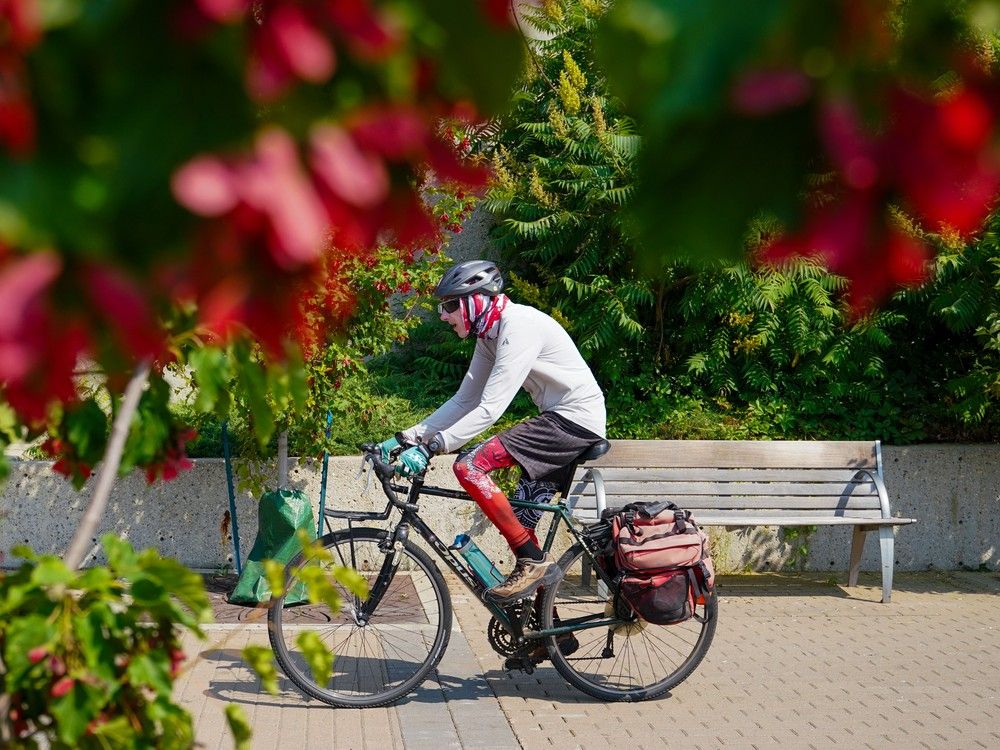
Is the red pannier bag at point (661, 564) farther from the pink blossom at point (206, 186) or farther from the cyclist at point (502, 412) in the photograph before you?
the pink blossom at point (206, 186)

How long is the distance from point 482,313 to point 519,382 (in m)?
0.36

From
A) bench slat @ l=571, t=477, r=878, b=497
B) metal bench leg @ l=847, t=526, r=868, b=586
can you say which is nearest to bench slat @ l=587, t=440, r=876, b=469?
bench slat @ l=571, t=477, r=878, b=497

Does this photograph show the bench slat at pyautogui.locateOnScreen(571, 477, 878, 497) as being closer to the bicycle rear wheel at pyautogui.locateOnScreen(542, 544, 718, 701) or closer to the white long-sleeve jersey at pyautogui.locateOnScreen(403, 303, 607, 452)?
the bicycle rear wheel at pyautogui.locateOnScreen(542, 544, 718, 701)

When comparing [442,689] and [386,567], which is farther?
[442,689]

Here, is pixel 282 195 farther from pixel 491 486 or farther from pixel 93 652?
pixel 491 486

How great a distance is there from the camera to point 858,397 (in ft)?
30.2

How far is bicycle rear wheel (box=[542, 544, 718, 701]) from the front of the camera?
212 inches

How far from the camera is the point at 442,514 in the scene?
8227mm

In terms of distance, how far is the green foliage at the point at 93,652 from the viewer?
192 centimetres

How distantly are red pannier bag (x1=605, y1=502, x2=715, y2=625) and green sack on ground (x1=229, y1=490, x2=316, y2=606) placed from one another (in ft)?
7.92

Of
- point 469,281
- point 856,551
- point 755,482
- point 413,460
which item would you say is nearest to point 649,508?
point 413,460

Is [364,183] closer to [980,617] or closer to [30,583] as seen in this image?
[30,583]

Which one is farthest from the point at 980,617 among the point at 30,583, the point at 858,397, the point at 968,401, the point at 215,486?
the point at 30,583

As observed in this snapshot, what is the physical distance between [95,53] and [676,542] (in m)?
4.50
